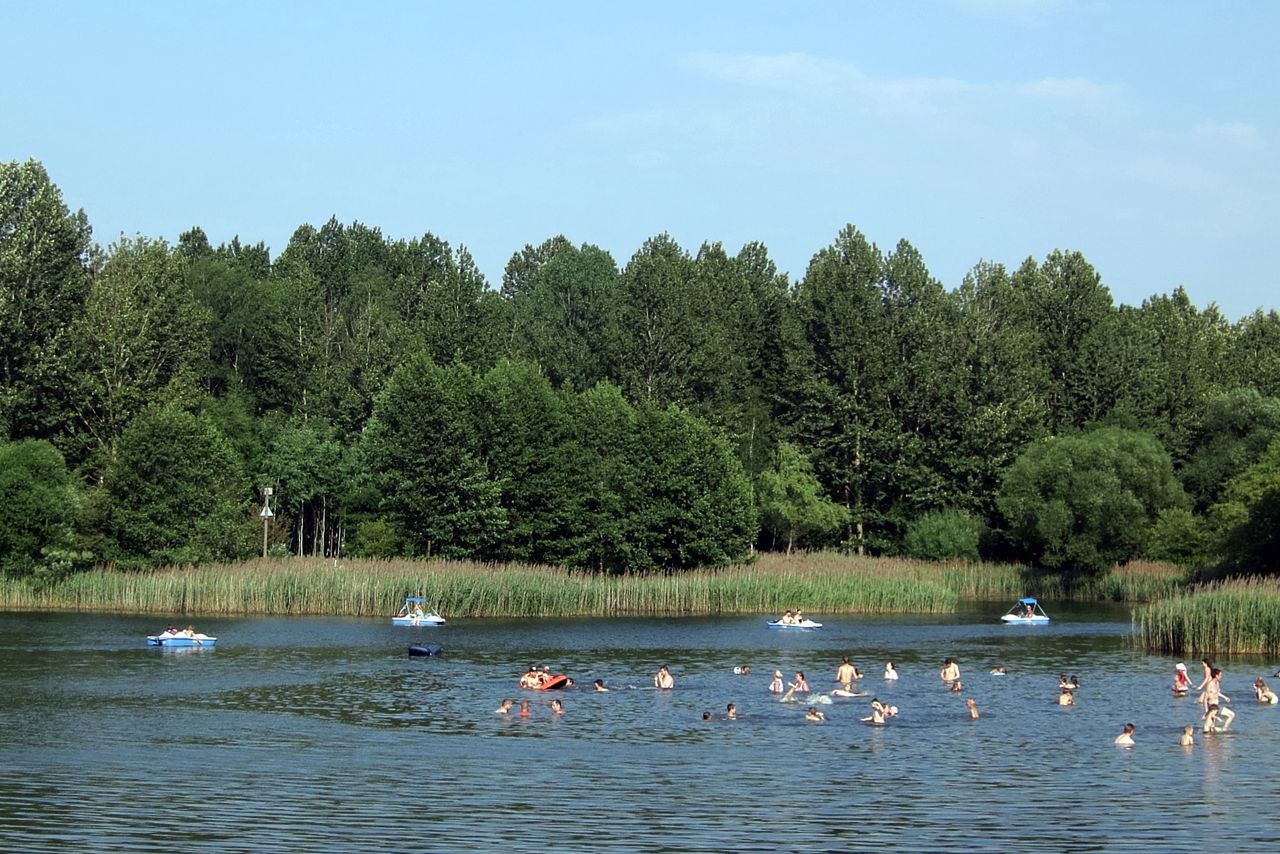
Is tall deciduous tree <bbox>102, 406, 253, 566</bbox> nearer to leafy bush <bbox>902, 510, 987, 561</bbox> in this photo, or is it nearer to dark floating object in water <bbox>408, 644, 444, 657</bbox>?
dark floating object in water <bbox>408, 644, 444, 657</bbox>

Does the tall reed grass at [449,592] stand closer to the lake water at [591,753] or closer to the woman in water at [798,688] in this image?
the lake water at [591,753]

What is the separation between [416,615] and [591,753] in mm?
37683

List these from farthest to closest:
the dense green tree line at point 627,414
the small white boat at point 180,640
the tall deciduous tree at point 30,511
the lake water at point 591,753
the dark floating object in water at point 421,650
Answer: the dense green tree line at point 627,414
the tall deciduous tree at point 30,511
the small white boat at point 180,640
the dark floating object in water at point 421,650
the lake water at point 591,753

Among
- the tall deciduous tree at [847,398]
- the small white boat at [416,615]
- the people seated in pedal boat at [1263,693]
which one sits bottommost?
the people seated in pedal boat at [1263,693]

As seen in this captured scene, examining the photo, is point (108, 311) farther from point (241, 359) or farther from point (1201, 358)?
point (1201, 358)

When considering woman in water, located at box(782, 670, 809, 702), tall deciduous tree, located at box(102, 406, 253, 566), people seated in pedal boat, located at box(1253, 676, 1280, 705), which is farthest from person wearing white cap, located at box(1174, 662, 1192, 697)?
tall deciduous tree, located at box(102, 406, 253, 566)

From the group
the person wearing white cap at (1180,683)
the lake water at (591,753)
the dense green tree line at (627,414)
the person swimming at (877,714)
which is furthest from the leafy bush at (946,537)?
the person swimming at (877,714)

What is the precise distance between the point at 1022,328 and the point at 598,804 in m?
109

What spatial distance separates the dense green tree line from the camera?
101m

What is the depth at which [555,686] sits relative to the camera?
54.9 metres

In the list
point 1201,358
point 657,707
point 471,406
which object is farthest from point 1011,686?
point 1201,358

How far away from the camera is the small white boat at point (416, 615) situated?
255 feet

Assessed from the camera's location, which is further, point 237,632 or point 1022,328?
point 1022,328

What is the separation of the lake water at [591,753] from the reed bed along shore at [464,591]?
10.2 m
